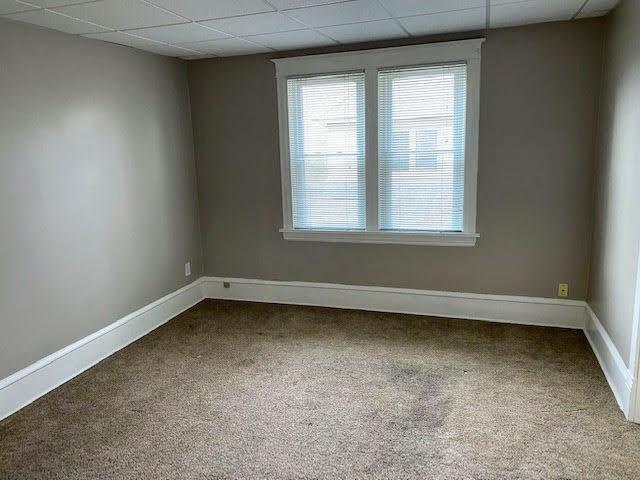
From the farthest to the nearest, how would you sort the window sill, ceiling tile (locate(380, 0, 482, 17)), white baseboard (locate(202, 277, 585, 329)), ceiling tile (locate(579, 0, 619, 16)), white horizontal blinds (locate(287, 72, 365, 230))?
white horizontal blinds (locate(287, 72, 365, 230))
the window sill
white baseboard (locate(202, 277, 585, 329))
ceiling tile (locate(579, 0, 619, 16))
ceiling tile (locate(380, 0, 482, 17))

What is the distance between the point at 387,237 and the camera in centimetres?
414

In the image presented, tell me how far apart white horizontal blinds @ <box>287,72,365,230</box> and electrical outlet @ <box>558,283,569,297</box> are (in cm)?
165

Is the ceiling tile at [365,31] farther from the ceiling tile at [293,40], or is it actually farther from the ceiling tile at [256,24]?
the ceiling tile at [256,24]

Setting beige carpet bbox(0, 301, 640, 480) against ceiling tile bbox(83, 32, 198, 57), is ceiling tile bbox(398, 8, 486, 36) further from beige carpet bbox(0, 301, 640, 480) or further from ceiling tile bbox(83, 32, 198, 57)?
beige carpet bbox(0, 301, 640, 480)

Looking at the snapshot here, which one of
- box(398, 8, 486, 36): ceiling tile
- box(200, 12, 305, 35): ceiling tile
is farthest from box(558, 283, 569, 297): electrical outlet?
box(200, 12, 305, 35): ceiling tile

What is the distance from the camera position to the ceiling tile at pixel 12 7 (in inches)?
98.6

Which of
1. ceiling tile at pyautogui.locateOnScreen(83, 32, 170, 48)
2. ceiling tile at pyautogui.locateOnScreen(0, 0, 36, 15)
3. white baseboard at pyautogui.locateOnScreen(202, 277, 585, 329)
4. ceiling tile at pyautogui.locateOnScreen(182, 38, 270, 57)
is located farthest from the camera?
white baseboard at pyautogui.locateOnScreen(202, 277, 585, 329)

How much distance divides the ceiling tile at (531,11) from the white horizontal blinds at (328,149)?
1.15 meters

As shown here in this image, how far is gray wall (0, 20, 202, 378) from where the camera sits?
2.86 meters

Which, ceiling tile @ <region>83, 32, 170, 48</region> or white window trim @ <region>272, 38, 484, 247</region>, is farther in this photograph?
white window trim @ <region>272, 38, 484, 247</region>

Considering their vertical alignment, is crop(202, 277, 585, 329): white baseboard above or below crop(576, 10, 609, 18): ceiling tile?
below

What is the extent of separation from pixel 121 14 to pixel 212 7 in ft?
1.83

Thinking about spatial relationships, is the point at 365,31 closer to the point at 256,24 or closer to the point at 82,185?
the point at 256,24

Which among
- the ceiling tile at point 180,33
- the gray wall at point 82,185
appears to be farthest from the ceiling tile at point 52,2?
the ceiling tile at point 180,33
